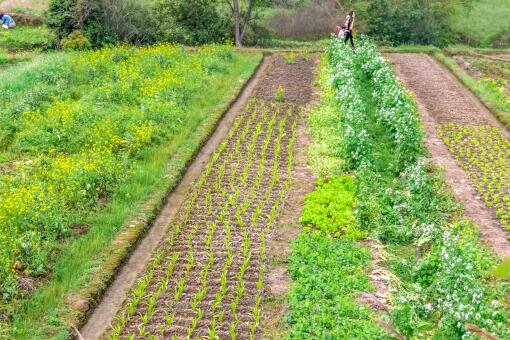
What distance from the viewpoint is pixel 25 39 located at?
92.3 feet

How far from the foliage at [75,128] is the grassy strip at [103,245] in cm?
30

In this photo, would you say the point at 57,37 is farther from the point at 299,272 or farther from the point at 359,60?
the point at 299,272

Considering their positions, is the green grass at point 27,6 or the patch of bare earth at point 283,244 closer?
the patch of bare earth at point 283,244

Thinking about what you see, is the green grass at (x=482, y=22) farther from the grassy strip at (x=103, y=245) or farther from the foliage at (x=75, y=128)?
the grassy strip at (x=103, y=245)

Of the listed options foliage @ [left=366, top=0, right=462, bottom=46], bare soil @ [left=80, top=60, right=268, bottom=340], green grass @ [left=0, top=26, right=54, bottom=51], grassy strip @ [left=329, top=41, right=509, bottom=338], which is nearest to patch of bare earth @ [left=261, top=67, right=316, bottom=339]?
grassy strip @ [left=329, top=41, right=509, bottom=338]

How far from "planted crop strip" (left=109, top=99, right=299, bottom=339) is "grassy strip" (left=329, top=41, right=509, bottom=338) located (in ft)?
5.57

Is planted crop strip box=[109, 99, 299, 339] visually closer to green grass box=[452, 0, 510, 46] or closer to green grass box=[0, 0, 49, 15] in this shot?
green grass box=[0, 0, 49, 15]

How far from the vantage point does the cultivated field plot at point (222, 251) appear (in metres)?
7.29

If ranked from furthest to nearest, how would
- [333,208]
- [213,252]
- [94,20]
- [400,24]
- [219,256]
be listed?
[400,24]
[94,20]
[333,208]
[213,252]
[219,256]

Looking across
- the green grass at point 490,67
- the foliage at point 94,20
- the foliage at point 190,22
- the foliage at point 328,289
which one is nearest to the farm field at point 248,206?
the foliage at point 328,289

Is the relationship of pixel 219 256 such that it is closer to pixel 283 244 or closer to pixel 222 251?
pixel 222 251

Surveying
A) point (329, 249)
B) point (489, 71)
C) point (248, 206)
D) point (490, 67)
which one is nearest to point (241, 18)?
point (490, 67)

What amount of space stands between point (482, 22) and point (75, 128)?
3045 centimetres

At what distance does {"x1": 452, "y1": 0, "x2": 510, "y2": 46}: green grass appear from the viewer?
1357 inches
